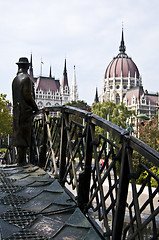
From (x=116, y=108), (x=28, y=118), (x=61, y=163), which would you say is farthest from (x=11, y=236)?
(x=116, y=108)

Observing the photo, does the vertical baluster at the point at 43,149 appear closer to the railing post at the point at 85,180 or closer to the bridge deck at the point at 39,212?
the bridge deck at the point at 39,212

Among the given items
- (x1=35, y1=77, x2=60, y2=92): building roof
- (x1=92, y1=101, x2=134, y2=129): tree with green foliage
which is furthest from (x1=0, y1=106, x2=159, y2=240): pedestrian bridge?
(x1=35, y1=77, x2=60, y2=92): building roof

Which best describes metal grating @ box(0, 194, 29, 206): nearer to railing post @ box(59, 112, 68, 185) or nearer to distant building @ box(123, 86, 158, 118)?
railing post @ box(59, 112, 68, 185)

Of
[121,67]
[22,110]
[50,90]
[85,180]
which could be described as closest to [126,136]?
[85,180]

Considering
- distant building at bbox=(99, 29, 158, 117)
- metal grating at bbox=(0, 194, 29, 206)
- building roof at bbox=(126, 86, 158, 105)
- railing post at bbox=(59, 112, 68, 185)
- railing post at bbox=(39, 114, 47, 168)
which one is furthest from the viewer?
distant building at bbox=(99, 29, 158, 117)

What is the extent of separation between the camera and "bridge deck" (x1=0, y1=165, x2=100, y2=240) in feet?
7.04

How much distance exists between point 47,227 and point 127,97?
341ft

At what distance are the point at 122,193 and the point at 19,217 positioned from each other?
1.03 m

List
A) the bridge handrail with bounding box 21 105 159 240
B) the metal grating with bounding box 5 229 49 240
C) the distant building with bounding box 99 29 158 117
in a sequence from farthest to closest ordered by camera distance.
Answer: the distant building with bounding box 99 29 158 117, the metal grating with bounding box 5 229 49 240, the bridge handrail with bounding box 21 105 159 240

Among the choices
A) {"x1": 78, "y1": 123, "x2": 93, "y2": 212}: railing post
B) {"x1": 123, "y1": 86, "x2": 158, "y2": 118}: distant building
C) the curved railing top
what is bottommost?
{"x1": 78, "y1": 123, "x2": 93, "y2": 212}: railing post

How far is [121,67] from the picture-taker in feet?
380

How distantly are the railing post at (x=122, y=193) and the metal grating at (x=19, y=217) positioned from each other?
2.56 ft

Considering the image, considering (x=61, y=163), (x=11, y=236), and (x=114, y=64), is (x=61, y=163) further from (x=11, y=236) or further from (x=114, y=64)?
(x=114, y=64)

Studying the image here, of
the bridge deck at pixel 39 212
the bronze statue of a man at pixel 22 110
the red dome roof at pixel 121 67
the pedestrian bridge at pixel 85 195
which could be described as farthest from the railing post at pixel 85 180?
the red dome roof at pixel 121 67
